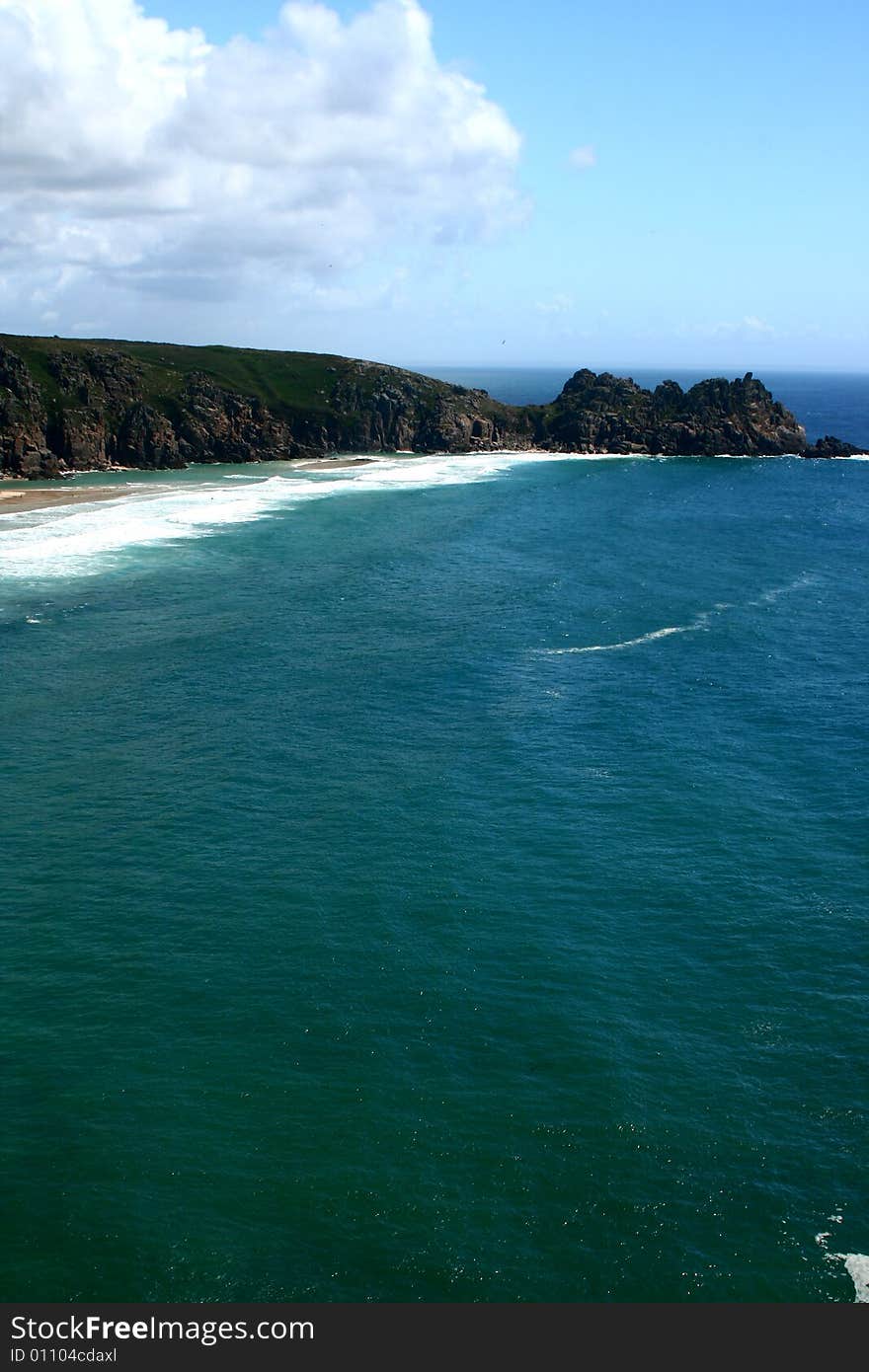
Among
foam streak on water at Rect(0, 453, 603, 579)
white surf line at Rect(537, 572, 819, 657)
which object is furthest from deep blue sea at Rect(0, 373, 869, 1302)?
foam streak on water at Rect(0, 453, 603, 579)

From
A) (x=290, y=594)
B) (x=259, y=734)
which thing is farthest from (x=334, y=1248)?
(x=290, y=594)

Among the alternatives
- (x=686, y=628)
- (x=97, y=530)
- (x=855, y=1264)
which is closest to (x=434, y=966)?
(x=855, y=1264)

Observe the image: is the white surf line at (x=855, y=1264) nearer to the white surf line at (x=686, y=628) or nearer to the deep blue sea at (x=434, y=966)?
the deep blue sea at (x=434, y=966)

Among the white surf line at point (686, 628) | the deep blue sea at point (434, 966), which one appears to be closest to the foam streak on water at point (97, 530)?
the deep blue sea at point (434, 966)

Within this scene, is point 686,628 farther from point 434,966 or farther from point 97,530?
point 97,530

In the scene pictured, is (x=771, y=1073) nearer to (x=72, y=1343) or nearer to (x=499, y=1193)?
(x=499, y=1193)
